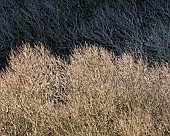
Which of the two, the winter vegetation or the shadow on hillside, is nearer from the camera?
the winter vegetation

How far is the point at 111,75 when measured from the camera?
848cm

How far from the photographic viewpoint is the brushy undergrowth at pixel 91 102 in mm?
7227

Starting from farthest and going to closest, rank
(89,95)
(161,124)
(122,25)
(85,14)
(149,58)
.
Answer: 1. (85,14)
2. (122,25)
3. (149,58)
4. (89,95)
5. (161,124)

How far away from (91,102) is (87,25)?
295 inches

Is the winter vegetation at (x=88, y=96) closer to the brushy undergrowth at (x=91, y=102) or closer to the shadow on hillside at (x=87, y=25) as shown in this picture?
the brushy undergrowth at (x=91, y=102)

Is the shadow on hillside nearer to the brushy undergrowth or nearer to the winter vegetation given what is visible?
the winter vegetation

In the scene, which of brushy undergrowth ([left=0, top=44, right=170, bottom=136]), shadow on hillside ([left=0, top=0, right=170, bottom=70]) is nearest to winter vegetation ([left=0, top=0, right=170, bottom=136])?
brushy undergrowth ([left=0, top=44, right=170, bottom=136])

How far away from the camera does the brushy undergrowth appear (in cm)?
723

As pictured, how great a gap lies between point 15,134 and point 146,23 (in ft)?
23.9

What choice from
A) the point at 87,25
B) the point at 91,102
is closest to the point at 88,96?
the point at 91,102

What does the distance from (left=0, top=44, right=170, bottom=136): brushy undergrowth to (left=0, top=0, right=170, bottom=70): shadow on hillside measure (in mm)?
3880

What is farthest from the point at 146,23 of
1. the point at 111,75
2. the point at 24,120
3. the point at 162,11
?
the point at 24,120

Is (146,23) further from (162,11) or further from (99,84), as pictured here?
(99,84)

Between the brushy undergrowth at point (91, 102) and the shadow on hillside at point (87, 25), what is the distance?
153 inches
